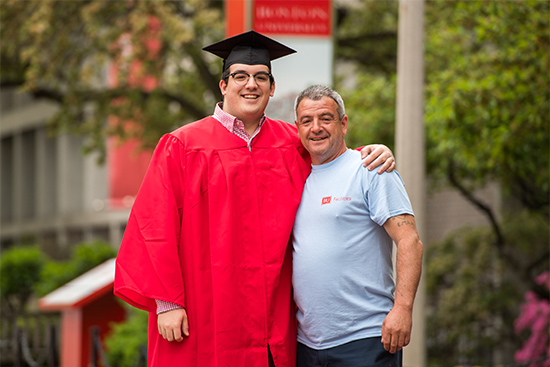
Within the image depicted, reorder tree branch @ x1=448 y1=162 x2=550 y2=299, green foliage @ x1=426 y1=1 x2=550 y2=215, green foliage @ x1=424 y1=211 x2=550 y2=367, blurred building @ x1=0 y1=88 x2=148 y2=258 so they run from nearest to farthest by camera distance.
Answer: green foliage @ x1=426 y1=1 x2=550 y2=215 < tree branch @ x1=448 y1=162 x2=550 y2=299 < green foliage @ x1=424 y1=211 x2=550 y2=367 < blurred building @ x1=0 y1=88 x2=148 y2=258

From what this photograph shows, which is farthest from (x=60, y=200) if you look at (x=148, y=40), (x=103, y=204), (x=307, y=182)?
(x=307, y=182)

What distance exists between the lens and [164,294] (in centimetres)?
329

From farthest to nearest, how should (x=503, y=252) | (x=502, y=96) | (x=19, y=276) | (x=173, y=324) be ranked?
(x=19, y=276), (x=503, y=252), (x=502, y=96), (x=173, y=324)

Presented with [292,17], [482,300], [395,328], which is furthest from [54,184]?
[395,328]

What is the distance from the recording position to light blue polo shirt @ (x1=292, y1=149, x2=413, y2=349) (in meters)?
3.31

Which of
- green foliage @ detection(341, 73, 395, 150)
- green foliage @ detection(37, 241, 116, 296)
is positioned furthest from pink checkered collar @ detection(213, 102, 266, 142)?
green foliage @ detection(37, 241, 116, 296)

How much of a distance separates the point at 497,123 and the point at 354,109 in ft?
11.6

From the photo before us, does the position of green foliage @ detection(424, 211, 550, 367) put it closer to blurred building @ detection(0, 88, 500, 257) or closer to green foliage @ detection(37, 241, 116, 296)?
green foliage @ detection(37, 241, 116, 296)

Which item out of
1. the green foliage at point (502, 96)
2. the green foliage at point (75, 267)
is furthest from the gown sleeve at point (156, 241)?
the green foliage at point (75, 267)

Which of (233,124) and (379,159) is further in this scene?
(233,124)

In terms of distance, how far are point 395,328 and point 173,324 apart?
0.99 m

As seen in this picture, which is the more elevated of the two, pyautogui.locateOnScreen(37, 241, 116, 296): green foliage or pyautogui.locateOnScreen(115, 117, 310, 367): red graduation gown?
pyautogui.locateOnScreen(115, 117, 310, 367): red graduation gown

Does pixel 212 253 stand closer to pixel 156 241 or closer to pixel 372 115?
pixel 156 241

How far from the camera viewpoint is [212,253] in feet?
11.1
